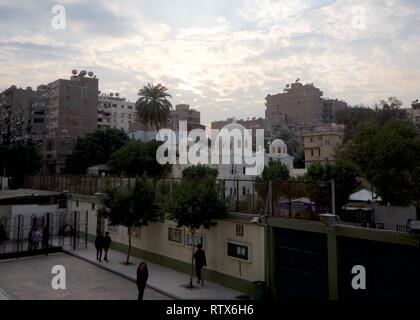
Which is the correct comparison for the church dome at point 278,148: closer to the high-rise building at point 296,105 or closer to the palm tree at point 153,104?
the palm tree at point 153,104

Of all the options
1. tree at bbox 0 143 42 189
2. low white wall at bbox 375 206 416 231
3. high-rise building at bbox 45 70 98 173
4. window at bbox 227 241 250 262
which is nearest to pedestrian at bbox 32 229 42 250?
window at bbox 227 241 250 262

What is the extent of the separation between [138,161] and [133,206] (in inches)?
1583

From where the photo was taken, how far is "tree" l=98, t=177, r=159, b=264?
19.2m

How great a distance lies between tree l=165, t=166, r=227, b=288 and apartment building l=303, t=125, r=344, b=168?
58.4m

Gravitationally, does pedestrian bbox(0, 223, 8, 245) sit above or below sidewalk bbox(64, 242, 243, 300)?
above

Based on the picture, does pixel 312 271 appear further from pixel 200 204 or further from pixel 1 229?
pixel 1 229

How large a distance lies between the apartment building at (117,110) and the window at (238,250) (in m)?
114

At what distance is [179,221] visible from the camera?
16078 mm

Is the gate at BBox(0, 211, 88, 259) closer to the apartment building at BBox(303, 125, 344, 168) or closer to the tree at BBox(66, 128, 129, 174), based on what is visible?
the tree at BBox(66, 128, 129, 174)

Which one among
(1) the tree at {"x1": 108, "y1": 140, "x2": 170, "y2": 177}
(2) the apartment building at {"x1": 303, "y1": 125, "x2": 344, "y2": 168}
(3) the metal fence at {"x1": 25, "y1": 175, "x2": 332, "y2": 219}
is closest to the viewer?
(3) the metal fence at {"x1": 25, "y1": 175, "x2": 332, "y2": 219}

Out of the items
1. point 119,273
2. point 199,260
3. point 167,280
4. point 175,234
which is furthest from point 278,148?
point 199,260

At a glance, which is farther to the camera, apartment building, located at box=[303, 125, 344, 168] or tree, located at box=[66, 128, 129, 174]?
tree, located at box=[66, 128, 129, 174]

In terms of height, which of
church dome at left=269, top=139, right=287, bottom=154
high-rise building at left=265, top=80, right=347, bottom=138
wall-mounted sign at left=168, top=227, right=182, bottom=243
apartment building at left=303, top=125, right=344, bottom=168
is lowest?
wall-mounted sign at left=168, top=227, right=182, bottom=243

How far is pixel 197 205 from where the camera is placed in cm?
1573
